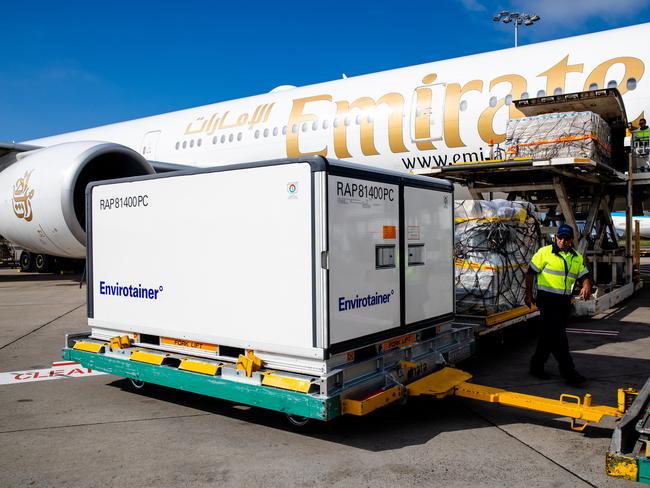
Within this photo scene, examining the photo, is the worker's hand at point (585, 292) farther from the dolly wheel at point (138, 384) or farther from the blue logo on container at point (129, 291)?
the dolly wheel at point (138, 384)

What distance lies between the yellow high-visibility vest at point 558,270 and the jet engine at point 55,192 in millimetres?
6899

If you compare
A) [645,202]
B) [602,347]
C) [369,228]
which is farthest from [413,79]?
[369,228]

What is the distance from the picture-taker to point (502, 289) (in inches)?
281

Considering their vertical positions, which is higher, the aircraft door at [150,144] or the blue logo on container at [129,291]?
the aircraft door at [150,144]

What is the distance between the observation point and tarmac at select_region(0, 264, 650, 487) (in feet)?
11.6

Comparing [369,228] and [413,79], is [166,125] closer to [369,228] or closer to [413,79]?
[413,79]

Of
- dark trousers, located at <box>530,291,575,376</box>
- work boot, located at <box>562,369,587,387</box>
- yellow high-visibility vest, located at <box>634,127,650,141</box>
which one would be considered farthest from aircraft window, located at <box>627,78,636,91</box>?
work boot, located at <box>562,369,587,387</box>

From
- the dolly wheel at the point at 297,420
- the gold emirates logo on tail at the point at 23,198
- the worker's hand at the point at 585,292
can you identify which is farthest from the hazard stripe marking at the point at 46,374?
the worker's hand at the point at 585,292

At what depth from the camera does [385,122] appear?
11742 mm

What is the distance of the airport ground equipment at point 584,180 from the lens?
875 centimetres

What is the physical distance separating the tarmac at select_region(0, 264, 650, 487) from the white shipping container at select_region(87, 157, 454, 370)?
58cm

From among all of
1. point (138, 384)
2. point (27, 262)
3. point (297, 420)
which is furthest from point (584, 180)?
point (27, 262)

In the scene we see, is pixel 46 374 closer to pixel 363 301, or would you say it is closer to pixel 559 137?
pixel 363 301

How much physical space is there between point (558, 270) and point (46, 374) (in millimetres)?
5275
